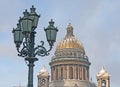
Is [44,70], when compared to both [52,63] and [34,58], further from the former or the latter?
[34,58]

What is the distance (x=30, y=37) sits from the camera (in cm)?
1636

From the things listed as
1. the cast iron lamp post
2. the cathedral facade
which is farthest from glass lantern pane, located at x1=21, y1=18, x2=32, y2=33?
the cathedral facade

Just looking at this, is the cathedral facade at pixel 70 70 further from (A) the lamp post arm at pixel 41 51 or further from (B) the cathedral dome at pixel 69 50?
(A) the lamp post arm at pixel 41 51

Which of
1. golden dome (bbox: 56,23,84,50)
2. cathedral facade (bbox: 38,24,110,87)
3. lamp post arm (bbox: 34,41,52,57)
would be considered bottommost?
lamp post arm (bbox: 34,41,52,57)

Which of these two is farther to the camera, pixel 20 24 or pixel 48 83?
pixel 48 83

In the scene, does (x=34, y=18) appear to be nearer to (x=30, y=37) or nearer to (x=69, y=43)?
(x=30, y=37)

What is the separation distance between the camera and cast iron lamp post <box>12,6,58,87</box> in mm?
15875

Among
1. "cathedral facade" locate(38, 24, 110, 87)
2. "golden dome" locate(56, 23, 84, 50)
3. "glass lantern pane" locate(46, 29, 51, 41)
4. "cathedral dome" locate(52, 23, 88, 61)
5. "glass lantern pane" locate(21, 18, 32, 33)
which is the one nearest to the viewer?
"glass lantern pane" locate(21, 18, 32, 33)

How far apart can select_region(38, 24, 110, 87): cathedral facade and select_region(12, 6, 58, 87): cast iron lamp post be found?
80.9 m

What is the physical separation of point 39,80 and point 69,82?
22.1 ft

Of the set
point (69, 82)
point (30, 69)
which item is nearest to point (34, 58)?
point (30, 69)

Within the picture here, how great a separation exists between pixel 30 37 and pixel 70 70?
275 feet

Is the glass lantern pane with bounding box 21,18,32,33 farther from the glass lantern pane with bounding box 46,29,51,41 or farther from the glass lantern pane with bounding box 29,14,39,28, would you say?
the glass lantern pane with bounding box 46,29,51,41

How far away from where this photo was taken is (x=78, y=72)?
99250 millimetres
